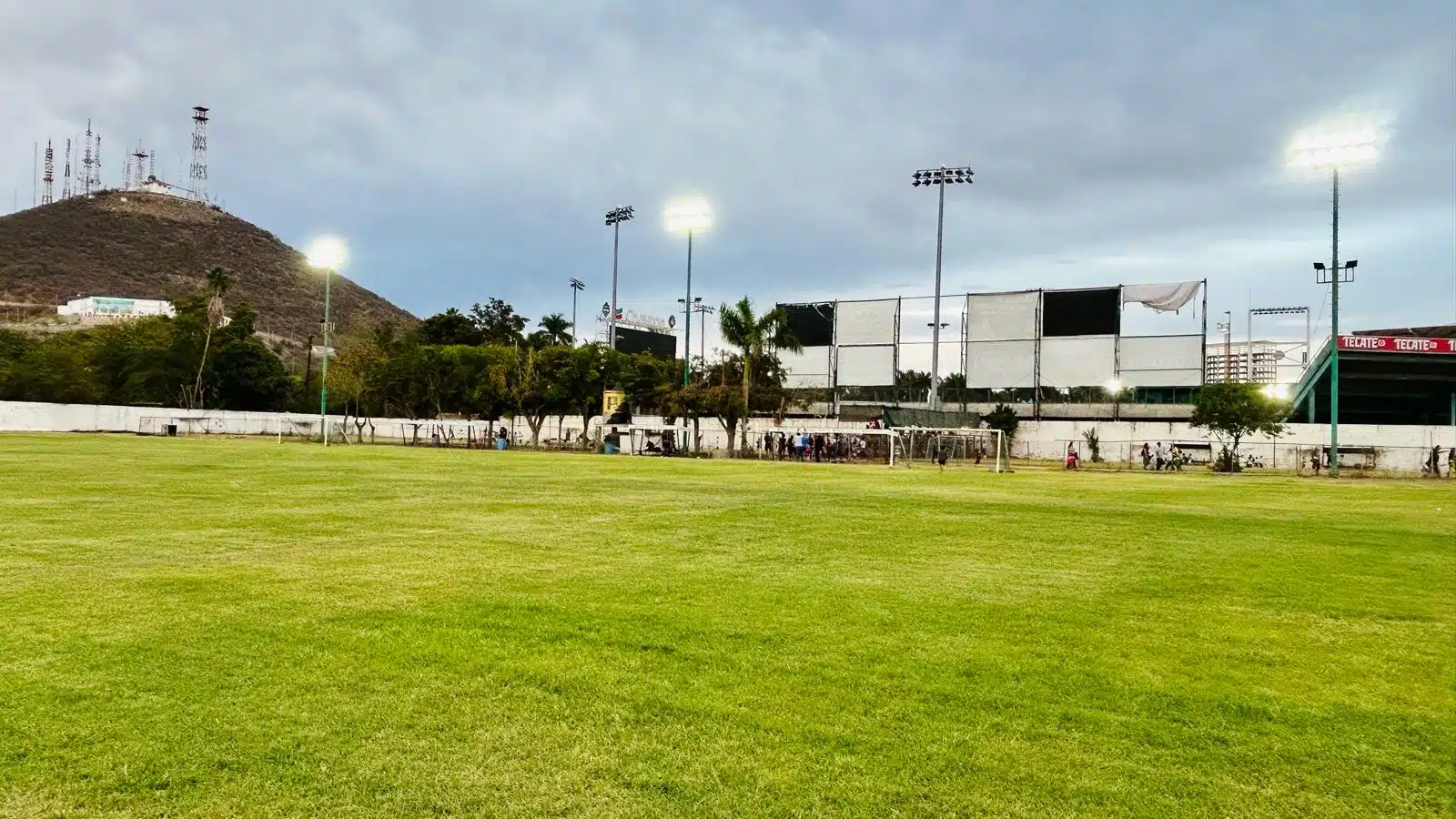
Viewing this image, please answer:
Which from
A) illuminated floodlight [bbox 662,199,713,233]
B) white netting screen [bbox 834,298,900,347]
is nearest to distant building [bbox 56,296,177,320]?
illuminated floodlight [bbox 662,199,713,233]

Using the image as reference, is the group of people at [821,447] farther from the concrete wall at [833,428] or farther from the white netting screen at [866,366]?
the white netting screen at [866,366]

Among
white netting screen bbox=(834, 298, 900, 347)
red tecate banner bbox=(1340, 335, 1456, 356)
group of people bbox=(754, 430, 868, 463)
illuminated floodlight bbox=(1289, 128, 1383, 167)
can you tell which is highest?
illuminated floodlight bbox=(1289, 128, 1383, 167)

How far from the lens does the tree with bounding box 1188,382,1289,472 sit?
4728 centimetres

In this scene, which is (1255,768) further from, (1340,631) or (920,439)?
(920,439)

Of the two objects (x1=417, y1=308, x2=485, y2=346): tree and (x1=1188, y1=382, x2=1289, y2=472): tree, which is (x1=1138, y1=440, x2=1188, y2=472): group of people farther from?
(x1=417, y1=308, x2=485, y2=346): tree

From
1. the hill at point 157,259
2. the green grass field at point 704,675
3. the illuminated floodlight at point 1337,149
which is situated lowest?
the green grass field at point 704,675

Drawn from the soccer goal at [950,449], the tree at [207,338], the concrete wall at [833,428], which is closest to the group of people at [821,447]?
the soccer goal at [950,449]

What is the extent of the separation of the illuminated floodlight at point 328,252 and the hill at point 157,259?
97447 mm

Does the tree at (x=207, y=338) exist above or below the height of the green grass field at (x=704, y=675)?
above

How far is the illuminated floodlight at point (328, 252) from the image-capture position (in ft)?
189

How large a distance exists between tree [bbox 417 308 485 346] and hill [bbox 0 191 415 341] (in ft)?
160

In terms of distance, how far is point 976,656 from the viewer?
576 centimetres

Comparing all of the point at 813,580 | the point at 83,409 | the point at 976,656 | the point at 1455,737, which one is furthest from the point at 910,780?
the point at 83,409

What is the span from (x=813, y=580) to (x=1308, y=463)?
4763cm
